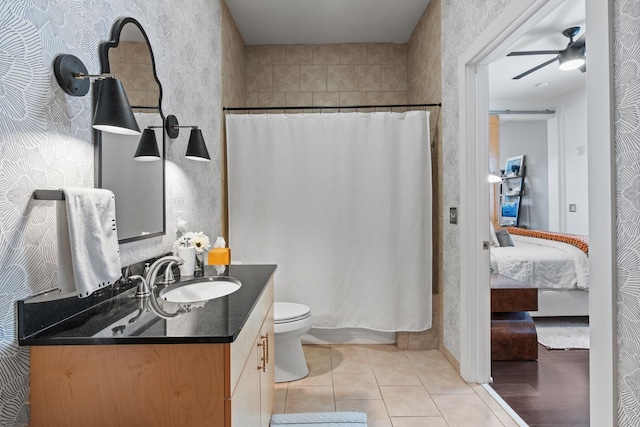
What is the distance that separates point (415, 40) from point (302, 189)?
66.3 inches

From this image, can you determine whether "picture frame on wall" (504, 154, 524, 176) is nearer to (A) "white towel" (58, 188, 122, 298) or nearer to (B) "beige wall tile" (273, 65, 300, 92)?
(B) "beige wall tile" (273, 65, 300, 92)

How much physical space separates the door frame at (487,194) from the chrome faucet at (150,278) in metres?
1.51

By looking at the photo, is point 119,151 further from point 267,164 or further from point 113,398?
point 267,164

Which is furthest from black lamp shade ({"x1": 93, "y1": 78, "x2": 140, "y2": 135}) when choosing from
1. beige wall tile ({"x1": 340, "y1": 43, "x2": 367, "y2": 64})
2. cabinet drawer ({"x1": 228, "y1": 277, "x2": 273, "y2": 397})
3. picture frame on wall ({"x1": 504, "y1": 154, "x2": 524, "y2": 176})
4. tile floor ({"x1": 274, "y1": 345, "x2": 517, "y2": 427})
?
picture frame on wall ({"x1": 504, "y1": 154, "x2": 524, "y2": 176})

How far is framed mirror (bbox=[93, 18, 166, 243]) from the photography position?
1356 millimetres

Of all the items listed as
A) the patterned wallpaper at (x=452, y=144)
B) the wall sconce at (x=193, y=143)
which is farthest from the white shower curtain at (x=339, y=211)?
the wall sconce at (x=193, y=143)

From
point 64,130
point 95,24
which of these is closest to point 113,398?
point 64,130

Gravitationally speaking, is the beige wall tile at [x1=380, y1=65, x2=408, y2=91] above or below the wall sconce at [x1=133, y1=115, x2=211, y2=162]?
above

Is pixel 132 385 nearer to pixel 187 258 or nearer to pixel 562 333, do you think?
pixel 187 258

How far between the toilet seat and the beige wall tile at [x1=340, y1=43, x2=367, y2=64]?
2329 millimetres

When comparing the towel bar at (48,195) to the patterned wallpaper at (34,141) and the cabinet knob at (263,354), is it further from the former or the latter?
the cabinet knob at (263,354)

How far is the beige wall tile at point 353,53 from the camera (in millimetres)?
3656

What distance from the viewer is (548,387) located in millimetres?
2264

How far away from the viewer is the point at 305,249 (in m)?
2.86
